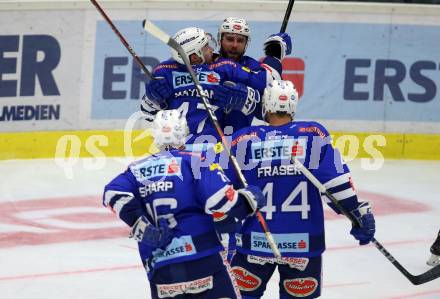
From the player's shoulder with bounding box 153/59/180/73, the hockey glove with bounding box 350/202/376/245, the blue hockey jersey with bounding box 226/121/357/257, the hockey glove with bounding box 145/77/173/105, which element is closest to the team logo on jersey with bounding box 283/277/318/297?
the blue hockey jersey with bounding box 226/121/357/257

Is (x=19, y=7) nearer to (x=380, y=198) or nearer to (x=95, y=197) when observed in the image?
(x=95, y=197)

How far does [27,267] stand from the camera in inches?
279

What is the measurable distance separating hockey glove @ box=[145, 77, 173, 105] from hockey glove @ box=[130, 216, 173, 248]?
180 cm

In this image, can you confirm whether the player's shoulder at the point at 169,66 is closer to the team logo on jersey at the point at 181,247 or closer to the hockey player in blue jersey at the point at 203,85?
the hockey player in blue jersey at the point at 203,85

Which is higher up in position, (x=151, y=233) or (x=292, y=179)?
(x=292, y=179)

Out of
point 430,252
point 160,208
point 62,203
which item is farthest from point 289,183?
point 62,203

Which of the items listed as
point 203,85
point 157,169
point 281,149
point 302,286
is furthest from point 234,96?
point 157,169

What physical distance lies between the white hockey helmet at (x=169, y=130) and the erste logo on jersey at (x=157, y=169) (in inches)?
4.3

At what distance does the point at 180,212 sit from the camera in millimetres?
4555

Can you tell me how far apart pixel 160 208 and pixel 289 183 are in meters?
0.82

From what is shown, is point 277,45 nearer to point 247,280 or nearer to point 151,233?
point 247,280

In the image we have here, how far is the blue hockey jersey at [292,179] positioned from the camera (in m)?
5.06

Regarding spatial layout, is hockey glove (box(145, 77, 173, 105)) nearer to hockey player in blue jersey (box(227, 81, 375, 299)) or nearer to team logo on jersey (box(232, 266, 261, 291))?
hockey player in blue jersey (box(227, 81, 375, 299))

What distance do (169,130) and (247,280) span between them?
1.04 metres
